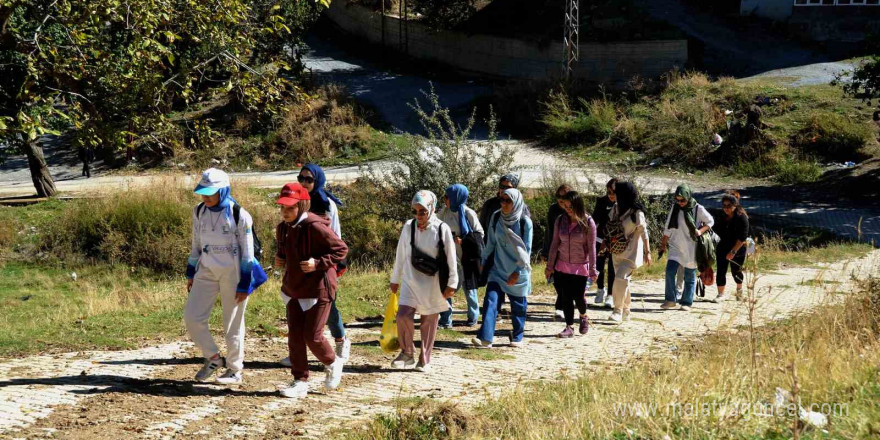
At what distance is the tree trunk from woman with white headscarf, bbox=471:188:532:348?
18.1 meters

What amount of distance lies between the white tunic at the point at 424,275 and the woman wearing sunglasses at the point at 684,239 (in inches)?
164

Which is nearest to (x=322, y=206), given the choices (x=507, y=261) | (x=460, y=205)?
(x=460, y=205)

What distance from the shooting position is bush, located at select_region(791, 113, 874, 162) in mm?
25453

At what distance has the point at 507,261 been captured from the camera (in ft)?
30.5

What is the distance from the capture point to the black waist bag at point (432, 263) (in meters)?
8.07

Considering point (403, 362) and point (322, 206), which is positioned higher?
point (322, 206)

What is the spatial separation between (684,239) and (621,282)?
53.0 inches

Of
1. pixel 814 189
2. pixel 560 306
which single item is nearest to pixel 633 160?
pixel 814 189

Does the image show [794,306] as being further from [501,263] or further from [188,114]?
[188,114]

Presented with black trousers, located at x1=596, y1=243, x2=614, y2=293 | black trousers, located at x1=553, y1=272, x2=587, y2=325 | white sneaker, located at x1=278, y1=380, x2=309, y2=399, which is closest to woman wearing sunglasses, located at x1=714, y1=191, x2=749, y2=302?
black trousers, located at x1=596, y1=243, x2=614, y2=293

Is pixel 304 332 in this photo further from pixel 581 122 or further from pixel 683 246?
pixel 581 122

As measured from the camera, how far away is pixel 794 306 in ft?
36.2

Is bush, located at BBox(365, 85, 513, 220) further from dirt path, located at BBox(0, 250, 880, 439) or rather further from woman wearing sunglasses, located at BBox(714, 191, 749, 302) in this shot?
dirt path, located at BBox(0, 250, 880, 439)

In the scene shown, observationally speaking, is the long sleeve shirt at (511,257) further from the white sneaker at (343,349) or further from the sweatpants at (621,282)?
the white sneaker at (343,349)
